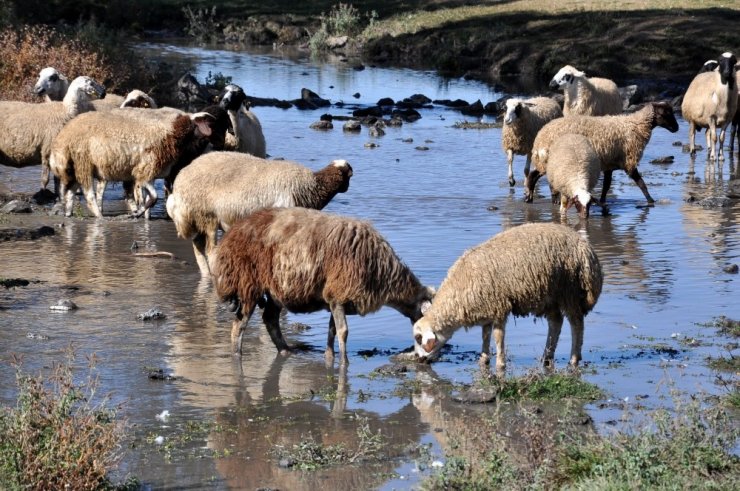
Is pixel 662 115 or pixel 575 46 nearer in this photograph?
pixel 662 115

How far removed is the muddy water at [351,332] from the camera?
795cm

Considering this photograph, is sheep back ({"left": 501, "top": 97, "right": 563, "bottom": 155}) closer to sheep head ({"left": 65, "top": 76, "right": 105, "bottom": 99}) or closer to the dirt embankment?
sheep head ({"left": 65, "top": 76, "right": 105, "bottom": 99})

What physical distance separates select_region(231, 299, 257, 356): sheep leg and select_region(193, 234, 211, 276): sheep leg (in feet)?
8.88

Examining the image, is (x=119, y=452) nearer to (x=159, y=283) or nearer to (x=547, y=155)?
(x=159, y=283)

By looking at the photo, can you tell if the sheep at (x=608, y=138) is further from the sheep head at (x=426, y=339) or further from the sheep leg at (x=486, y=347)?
the sheep head at (x=426, y=339)

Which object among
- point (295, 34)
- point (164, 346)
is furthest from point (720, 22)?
point (164, 346)

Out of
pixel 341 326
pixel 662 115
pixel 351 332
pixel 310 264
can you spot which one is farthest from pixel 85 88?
pixel 341 326

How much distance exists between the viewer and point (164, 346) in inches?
401

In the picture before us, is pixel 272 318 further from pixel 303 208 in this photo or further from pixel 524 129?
pixel 524 129

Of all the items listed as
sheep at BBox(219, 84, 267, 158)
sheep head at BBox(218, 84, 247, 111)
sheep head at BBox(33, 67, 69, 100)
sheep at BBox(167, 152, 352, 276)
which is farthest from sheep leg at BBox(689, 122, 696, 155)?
sheep at BBox(167, 152, 352, 276)

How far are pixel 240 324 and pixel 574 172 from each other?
7305 mm

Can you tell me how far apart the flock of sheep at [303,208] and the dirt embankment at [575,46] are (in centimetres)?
1551

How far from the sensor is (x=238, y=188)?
1207 cm

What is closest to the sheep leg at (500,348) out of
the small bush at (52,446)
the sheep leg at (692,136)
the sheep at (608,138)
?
the small bush at (52,446)
